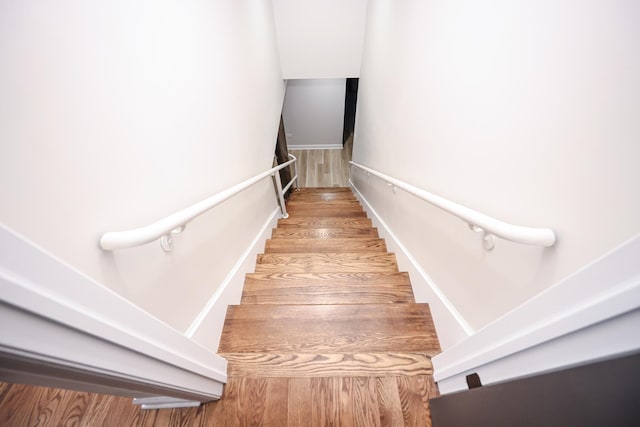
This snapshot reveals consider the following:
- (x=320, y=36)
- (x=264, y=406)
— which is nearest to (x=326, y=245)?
(x=264, y=406)

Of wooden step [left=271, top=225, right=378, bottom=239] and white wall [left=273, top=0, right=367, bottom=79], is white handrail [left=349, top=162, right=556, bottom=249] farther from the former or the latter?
white wall [left=273, top=0, right=367, bottom=79]

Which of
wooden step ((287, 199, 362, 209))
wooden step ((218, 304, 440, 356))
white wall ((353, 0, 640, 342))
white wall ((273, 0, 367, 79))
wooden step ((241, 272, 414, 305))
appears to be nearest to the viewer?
white wall ((353, 0, 640, 342))

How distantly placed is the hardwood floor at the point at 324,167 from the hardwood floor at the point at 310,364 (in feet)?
13.7

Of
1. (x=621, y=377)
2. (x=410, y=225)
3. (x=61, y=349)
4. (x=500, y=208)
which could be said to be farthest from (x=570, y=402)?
(x=410, y=225)

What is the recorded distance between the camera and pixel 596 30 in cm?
49

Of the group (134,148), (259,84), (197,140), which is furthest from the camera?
(259,84)

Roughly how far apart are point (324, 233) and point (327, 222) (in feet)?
0.97

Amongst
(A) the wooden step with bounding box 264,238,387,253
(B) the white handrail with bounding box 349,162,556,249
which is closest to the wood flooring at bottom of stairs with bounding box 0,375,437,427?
(B) the white handrail with bounding box 349,162,556,249

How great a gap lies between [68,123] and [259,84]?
2.05 metres

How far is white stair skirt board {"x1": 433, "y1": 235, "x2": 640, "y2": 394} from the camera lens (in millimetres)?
339

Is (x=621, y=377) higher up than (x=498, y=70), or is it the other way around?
(x=498, y=70)

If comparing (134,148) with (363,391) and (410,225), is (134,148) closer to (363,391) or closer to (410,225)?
(363,391)

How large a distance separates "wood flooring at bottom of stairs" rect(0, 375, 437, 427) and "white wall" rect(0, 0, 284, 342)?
0.33m

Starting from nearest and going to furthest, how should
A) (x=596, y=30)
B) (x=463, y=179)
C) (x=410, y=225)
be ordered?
1. (x=596, y=30)
2. (x=463, y=179)
3. (x=410, y=225)
